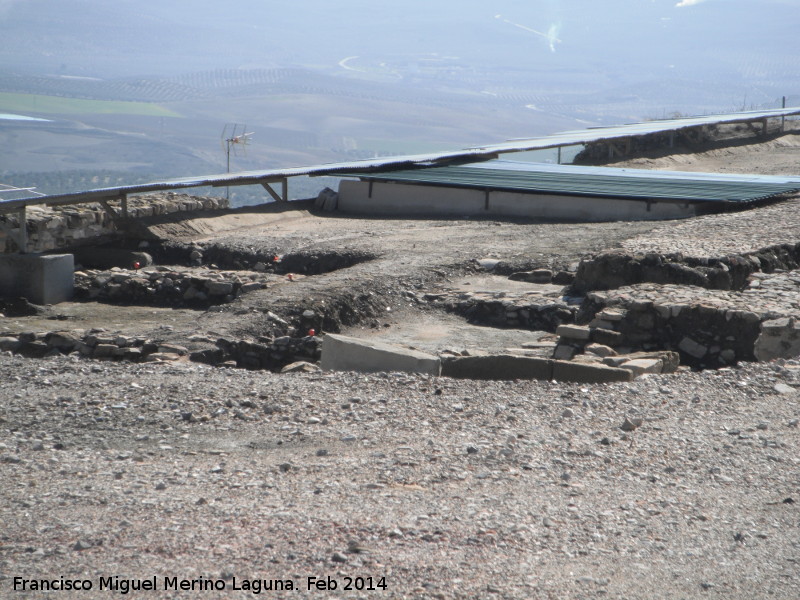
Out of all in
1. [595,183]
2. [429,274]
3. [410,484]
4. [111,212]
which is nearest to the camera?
[410,484]

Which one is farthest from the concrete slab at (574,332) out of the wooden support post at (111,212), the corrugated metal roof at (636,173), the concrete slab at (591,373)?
the corrugated metal roof at (636,173)

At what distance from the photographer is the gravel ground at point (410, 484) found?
3.86 meters

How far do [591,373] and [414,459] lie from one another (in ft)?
7.80

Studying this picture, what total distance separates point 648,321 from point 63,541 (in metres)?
6.36

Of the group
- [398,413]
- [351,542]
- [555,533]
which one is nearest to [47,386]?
[398,413]

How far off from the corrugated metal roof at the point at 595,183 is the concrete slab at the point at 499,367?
1084cm

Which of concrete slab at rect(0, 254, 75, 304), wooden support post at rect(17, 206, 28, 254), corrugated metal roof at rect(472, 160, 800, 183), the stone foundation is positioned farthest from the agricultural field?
the stone foundation

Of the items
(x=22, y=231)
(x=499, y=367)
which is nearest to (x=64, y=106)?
(x=22, y=231)

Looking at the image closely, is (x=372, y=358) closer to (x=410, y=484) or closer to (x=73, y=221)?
(x=410, y=484)

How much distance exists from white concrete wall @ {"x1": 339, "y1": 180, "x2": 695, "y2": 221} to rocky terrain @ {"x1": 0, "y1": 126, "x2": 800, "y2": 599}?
6.04 meters

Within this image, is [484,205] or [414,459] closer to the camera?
[414,459]

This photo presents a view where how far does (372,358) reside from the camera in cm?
815

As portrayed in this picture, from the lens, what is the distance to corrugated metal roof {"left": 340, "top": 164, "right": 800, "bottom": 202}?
1784 centimetres

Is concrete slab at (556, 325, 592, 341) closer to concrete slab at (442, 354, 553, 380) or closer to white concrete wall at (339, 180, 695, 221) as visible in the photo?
concrete slab at (442, 354, 553, 380)
